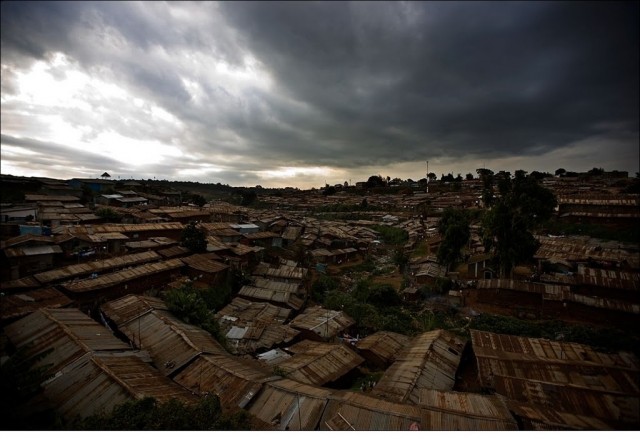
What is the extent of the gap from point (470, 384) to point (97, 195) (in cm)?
4100

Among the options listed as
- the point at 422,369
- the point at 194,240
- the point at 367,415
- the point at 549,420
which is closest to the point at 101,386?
the point at 367,415

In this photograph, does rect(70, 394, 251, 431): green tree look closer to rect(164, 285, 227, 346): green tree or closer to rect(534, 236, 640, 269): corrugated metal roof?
rect(164, 285, 227, 346): green tree

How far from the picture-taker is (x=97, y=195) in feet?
118

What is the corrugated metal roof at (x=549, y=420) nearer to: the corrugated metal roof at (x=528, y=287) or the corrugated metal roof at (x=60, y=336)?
the corrugated metal roof at (x=528, y=287)

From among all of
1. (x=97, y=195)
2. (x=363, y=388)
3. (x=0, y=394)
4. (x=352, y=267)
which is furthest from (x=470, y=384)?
(x=97, y=195)

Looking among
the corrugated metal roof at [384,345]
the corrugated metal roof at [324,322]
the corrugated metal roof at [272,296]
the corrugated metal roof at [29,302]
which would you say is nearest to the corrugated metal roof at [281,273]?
the corrugated metal roof at [272,296]

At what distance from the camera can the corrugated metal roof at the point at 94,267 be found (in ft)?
46.8

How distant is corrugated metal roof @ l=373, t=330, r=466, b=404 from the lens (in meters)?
8.80

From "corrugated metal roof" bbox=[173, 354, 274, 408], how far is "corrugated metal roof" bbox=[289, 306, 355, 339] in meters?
5.09

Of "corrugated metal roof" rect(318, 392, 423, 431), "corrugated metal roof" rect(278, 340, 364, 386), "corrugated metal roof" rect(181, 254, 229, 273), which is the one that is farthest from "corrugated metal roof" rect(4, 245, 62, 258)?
"corrugated metal roof" rect(318, 392, 423, 431)

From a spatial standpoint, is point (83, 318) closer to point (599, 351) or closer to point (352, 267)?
point (599, 351)

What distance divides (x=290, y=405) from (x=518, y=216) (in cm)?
1523

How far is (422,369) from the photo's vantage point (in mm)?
9945

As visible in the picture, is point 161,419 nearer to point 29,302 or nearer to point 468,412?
point 468,412
